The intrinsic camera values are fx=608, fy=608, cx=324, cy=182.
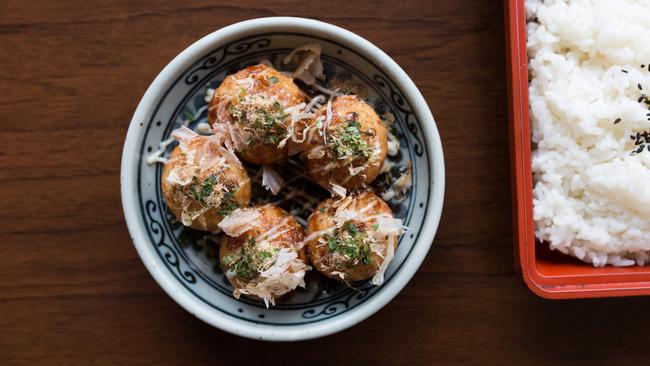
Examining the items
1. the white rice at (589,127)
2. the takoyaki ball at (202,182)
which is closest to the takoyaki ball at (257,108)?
the takoyaki ball at (202,182)

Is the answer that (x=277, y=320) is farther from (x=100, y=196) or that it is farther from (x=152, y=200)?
(x=100, y=196)

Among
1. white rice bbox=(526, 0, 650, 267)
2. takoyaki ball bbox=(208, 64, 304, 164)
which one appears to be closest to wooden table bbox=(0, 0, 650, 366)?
white rice bbox=(526, 0, 650, 267)

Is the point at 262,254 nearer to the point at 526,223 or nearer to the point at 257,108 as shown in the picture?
the point at 257,108

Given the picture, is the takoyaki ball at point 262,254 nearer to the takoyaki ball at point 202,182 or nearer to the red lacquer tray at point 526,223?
the takoyaki ball at point 202,182

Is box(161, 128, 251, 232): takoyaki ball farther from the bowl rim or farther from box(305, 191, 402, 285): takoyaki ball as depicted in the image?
box(305, 191, 402, 285): takoyaki ball

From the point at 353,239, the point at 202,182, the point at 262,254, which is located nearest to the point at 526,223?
the point at 353,239

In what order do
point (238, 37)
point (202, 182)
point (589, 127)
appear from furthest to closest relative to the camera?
point (589, 127), point (238, 37), point (202, 182)
